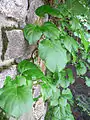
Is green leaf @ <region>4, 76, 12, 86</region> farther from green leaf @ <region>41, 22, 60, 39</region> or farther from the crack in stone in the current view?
green leaf @ <region>41, 22, 60, 39</region>

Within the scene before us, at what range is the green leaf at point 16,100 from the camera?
66 centimetres

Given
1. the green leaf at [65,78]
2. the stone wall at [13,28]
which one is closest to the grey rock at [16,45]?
the stone wall at [13,28]

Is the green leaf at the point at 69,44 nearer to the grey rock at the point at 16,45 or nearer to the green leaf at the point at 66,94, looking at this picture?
the grey rock at the point at 16,45

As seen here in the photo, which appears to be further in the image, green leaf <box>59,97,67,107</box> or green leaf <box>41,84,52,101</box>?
green leaf <box>59,97,67,107</box>

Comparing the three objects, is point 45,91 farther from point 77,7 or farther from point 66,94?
point 66,94

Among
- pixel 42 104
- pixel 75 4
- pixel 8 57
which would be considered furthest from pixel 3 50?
pixel 42 104

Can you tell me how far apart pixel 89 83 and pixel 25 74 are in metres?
1.28

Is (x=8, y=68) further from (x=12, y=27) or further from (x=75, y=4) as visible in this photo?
(x=75, y=4)

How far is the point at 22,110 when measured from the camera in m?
0.67

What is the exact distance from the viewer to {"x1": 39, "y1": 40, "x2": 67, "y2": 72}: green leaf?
30.9 inches

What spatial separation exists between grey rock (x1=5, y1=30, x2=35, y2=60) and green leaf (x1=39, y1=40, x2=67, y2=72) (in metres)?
0.12

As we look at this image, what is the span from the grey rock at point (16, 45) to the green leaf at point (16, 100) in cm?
19

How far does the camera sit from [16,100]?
0.68 metres


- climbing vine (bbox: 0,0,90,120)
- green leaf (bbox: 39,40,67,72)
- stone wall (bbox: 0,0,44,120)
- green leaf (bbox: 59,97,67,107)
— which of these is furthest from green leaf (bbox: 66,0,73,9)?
green leaf (bbox: 59,97,67,107)
